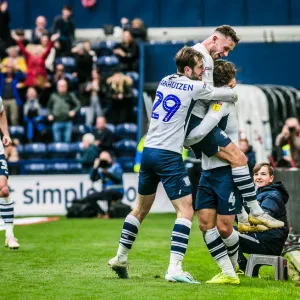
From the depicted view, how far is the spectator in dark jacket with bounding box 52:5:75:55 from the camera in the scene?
84.0ft

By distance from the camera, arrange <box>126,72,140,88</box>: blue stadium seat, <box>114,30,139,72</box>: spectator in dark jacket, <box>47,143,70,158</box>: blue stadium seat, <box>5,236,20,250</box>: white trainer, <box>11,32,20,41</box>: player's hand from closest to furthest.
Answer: <box>5,236,20,250</box>: white trainer < <box>47,143,70,158</box>: blue stadium seat < <box>114,30,139,72</box>: spectator in dark jacket < <box>126,72,140,88</box>: blue stadium seat < <box>11,32,20,41</box>: player's hand

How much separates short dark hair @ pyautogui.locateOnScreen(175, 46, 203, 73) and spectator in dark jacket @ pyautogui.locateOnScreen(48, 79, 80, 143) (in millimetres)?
14438

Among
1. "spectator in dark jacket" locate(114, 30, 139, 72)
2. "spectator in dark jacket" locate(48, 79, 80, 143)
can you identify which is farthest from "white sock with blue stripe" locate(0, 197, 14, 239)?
"spectator in dark jacket" locate(114, 30, 139, 72)

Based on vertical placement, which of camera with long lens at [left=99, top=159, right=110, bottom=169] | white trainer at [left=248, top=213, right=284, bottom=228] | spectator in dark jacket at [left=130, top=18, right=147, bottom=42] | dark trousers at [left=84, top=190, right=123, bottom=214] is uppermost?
spectator in dark jacket at [left=130, top=18, right=147, bottom=42]

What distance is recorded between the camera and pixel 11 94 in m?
23.8

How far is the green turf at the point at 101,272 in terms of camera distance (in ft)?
27.2

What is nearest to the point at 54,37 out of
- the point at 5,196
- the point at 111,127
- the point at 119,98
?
the point at 119,98

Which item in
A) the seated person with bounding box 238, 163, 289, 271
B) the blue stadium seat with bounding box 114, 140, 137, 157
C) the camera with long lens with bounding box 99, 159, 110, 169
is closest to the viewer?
the seated person with bounding box 238, 163, 289, 271

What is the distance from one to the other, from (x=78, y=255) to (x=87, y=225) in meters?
5.87

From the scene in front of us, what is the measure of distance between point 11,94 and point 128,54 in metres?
3.06

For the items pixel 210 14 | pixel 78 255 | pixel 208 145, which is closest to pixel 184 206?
pixel 208 145

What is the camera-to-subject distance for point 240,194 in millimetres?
9250

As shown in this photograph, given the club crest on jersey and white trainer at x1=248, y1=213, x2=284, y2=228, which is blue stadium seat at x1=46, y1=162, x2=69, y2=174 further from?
the club crest on jersey

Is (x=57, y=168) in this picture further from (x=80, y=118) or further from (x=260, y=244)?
(x=260, y=244)
